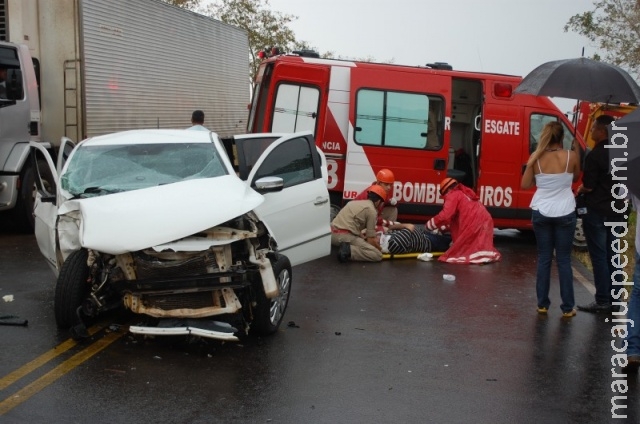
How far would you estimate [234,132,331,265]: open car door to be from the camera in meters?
8.52

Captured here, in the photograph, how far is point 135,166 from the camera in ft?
26.6

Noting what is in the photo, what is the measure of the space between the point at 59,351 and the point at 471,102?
9.69 meters

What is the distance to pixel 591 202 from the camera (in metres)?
8.77

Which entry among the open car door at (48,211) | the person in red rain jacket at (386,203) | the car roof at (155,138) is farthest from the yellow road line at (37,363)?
the person in red rain jacket at (386,203)

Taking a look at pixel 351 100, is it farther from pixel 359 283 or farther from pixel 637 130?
pixel 637 130

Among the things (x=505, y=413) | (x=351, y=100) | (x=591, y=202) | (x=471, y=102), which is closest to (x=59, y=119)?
(x=351, y=100)

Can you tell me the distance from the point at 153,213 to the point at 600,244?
4.50m

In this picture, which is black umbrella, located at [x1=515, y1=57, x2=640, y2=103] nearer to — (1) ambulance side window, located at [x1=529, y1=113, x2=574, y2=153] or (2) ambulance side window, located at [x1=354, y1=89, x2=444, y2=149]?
(2) ambulance side window, located at [x1=354, y1=89, x2=444, y2=149]

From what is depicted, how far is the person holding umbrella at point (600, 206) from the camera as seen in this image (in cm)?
867

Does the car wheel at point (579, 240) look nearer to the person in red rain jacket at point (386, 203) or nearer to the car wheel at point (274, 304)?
the person in red rain jacket at point (386, 203)

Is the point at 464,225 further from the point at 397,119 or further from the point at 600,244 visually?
the point at 600,244

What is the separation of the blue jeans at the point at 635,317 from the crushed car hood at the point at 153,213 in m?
2.98

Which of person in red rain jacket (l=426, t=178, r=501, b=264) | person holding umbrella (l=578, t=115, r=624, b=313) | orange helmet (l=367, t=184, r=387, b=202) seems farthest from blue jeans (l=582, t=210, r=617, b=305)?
orange helmet (l=367, t=184, r=387, b=202)

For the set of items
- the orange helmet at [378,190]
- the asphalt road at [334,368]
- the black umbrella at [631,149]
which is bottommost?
the asphalt road at [334,368]
